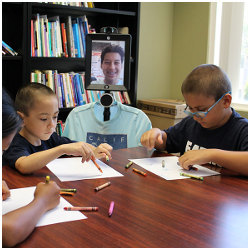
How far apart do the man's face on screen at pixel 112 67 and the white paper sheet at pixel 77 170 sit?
2.02ft

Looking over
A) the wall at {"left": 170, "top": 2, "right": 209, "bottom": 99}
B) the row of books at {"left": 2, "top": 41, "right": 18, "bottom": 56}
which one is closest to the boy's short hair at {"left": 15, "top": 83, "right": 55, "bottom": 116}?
the row of books at {"left": 2, "top": 41, "right": 18, "bottom": 56}

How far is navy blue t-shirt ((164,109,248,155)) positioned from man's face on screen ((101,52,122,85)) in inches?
17.0

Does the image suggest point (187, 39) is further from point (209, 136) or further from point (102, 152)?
point (102, 152)

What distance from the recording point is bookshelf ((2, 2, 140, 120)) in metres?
2.48

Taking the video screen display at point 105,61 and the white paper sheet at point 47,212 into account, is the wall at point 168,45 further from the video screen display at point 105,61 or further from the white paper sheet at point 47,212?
the white paper sheet at point 47,212

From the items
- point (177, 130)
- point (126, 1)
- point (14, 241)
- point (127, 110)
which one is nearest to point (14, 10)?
point (126, 1)

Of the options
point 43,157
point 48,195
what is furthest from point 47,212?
point 43,157

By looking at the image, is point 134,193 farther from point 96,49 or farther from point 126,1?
point 126,1

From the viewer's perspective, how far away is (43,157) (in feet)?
4.31

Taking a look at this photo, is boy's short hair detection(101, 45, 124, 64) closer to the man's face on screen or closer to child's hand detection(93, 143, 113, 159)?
the man's face on screen

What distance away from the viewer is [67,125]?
6.68 ft

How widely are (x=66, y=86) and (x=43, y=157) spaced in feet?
5.15

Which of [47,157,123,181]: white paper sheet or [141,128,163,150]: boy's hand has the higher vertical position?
[141,128,163,150]: boy's hand

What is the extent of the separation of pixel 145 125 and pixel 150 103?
1316 mm
